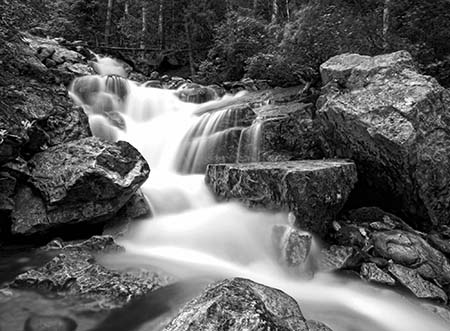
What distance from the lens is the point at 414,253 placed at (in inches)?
195

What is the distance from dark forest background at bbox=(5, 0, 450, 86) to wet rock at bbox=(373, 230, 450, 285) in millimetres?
5756

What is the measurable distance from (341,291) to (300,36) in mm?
8224

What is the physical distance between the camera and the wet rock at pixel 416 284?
14.5ft

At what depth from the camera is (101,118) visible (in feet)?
29.5

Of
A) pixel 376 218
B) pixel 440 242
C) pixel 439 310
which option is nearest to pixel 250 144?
pixel 376 218

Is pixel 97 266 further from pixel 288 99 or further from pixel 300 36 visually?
pixel 300 36

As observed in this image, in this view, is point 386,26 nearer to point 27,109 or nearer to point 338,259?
point 338,259

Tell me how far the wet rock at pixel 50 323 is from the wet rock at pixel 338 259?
3.44 m

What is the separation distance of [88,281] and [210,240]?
7.27 feet

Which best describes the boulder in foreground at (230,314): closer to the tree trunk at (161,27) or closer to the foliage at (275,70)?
the foliage at (275,70)

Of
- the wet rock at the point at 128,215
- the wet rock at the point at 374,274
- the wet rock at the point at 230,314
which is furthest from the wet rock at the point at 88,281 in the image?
the wet rock at the point at 374,274

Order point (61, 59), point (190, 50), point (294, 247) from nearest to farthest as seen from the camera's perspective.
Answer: point (294, 247) → point (61, 59) → point (190, 50)

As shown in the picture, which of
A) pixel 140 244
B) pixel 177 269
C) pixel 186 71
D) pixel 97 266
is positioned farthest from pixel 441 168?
pixel 186 71

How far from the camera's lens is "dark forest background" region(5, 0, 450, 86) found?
9.63 meters
